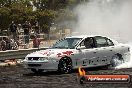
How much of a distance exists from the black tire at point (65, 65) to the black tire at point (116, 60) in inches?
97.5

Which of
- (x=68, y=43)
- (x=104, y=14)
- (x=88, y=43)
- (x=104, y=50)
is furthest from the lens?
(x=104, y=14)

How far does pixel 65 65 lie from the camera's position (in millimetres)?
16125

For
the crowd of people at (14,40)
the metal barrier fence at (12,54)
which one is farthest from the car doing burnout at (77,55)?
the crowd of people at (14,40)

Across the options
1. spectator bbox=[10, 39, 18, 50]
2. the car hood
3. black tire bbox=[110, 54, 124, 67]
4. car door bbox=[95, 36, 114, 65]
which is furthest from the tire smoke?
the car hood

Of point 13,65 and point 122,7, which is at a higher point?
point 122,7

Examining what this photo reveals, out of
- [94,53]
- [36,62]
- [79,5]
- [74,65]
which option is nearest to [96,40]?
[94,53]

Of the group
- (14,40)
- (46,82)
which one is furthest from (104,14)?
(46,82)

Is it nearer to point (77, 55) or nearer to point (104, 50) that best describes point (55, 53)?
point (77, 55)

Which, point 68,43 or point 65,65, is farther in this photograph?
point 68,43

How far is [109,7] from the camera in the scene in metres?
61.8

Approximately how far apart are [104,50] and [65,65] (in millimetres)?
2137

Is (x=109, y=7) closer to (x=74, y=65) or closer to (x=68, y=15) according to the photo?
(x=68, y=15)

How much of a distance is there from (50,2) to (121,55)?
1575 inches

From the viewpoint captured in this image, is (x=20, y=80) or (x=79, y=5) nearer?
(x=20, y=80)
